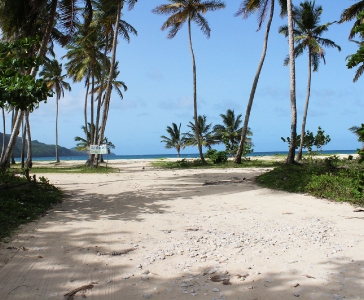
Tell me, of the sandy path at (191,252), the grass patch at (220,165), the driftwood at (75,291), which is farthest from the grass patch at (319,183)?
the grass patch at (220,165)

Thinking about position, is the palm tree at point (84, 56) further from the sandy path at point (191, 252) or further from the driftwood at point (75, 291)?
the driftwood at point (75, 291)

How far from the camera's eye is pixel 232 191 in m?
9.31

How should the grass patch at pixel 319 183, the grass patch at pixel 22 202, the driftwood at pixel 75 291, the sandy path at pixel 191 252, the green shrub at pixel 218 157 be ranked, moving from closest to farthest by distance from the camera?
the driftwood at pixel 75 291, the sandy path at pixel 191 252, the grass patch at pixel 22 202, the grass patch at pixel 319 183, the green shrub at pixel 218 157

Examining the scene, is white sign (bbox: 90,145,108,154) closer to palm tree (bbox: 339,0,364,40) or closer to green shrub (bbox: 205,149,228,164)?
green shrub (bbox: 205,149,228,164)

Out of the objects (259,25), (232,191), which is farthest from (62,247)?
(259,25)

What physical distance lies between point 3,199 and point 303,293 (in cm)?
578

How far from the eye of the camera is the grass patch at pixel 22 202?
209 inches

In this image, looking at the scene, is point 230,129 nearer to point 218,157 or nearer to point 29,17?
point 218,157

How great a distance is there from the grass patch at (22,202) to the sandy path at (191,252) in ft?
0.82

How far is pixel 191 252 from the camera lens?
4.01 metres

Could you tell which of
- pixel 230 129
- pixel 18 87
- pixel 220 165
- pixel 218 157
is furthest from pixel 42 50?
pixel 230 129

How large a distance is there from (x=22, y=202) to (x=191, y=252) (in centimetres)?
432

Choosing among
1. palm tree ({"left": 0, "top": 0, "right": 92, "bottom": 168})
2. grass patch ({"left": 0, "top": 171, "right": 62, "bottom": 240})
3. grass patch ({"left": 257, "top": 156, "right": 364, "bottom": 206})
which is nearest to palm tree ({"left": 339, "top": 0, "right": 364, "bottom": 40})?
grass patch ({"left": 257, "top": 156, "right": 364, "bottom": 206})

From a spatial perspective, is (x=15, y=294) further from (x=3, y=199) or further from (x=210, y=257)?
(x=3, y=199)
